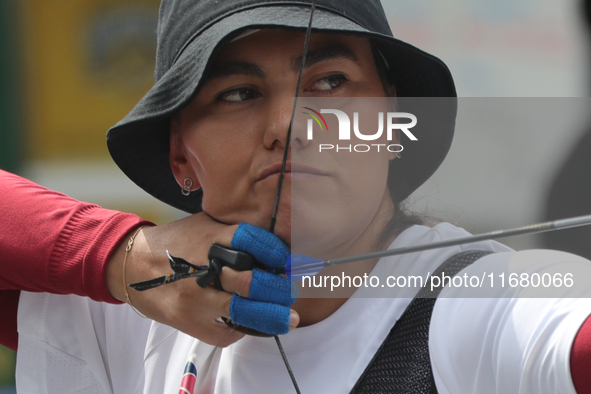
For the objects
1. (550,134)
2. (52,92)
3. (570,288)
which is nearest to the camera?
(570,288)

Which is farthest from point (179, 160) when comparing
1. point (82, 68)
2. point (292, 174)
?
point (82, 68)

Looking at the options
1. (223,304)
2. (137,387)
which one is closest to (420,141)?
(223,304)

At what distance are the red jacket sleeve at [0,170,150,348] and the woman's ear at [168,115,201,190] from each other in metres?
0.13

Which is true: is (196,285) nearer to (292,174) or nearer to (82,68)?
(292,174)

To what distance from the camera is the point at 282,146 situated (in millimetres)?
950

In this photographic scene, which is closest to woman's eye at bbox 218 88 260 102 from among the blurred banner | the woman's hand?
the woman's hand

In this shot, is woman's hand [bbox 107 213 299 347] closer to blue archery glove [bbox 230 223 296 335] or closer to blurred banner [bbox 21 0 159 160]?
blue archery glove [bbox 230 223 296 335]

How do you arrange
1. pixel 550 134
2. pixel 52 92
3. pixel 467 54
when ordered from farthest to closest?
pixel 52 92
pixel 467 54
pixel 550 134

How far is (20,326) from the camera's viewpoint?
4.07 feet

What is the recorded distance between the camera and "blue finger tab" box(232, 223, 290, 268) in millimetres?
851

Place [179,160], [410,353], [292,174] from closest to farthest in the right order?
[410,353] → [292,174] → [179,160]

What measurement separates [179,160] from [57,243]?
287mm

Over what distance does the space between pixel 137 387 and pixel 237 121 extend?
24.6 inches

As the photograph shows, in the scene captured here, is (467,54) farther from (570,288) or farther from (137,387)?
(137,387)
